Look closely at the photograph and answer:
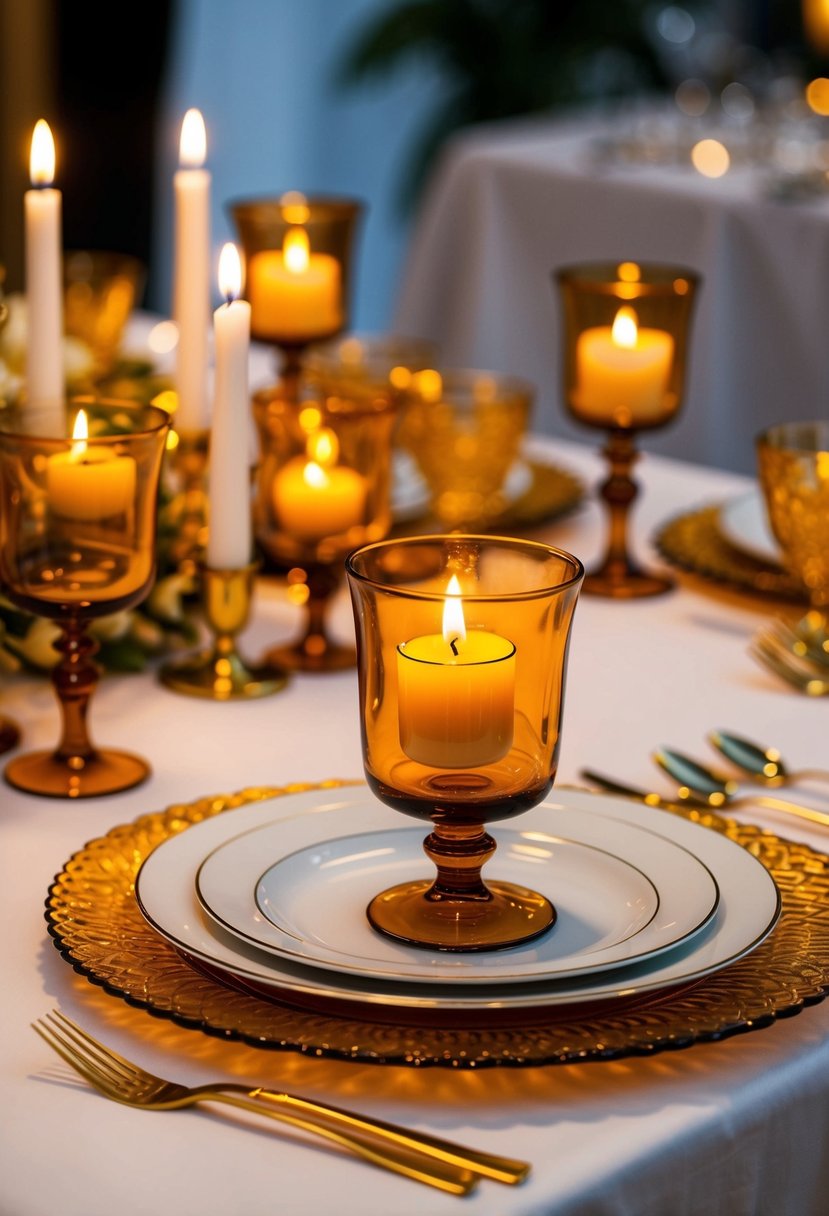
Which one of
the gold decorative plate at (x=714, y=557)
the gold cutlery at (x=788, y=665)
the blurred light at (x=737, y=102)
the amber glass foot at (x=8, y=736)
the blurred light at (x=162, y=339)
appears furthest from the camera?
the blurred light at (x=737, y=102)

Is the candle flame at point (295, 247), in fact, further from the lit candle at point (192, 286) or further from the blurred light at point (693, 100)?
the blurred light at point (693, 100)

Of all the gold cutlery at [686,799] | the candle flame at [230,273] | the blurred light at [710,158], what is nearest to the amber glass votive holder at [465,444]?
the candle flame at [230,273]

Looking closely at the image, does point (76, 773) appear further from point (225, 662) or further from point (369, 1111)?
point (369, 1111)

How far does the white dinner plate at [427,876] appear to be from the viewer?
2.31 feet

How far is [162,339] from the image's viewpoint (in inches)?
81.7

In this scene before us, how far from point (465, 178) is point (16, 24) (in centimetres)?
215

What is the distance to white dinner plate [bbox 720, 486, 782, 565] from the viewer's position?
1.37 meters

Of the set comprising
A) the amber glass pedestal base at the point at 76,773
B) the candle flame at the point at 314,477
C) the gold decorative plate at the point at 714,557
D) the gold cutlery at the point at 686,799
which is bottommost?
the amber glass pedestal base at the point at 76,773

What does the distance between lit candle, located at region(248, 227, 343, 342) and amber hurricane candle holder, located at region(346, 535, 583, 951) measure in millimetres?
736

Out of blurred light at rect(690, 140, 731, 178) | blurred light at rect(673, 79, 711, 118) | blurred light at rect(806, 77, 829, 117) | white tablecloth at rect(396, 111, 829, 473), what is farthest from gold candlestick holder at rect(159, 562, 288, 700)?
blurred light at rect(806, 77, 829, 117)

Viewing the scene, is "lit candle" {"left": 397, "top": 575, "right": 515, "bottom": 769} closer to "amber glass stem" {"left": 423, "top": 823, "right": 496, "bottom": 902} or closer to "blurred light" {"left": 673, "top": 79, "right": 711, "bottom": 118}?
"amber glass stem" {"left": 423, "top": 823, "right": 496, "bottom": 902}

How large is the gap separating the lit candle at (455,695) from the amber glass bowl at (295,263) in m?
0.79

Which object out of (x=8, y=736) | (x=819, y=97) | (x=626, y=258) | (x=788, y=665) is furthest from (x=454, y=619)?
(x=819, y=97)

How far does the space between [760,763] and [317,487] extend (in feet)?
1.22
